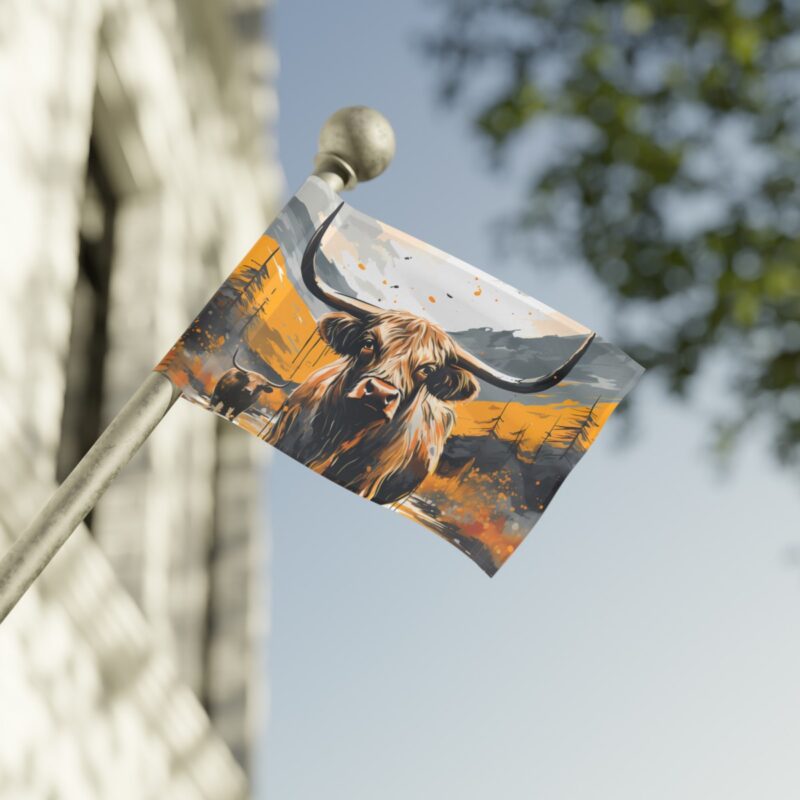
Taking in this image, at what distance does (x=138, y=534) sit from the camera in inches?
301

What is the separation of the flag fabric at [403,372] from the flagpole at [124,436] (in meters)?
0.14

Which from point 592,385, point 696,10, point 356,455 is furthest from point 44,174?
point 696,10

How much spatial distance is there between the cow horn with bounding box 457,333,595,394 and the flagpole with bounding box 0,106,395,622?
83 cm

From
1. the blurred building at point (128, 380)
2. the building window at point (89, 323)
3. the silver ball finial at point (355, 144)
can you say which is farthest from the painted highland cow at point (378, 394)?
the building window at point (89, 323)

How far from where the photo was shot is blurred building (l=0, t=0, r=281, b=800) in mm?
5453

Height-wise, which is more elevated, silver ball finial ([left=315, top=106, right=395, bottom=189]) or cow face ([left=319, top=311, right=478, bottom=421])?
silver ball finial ([left=315, top=106, right=395, bottom=189])

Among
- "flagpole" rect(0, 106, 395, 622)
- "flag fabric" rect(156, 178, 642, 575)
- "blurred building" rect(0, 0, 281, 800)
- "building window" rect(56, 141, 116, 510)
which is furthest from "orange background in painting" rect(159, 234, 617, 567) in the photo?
"building window" rect(56, 141, 116, 510)

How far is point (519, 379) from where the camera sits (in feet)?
15.1

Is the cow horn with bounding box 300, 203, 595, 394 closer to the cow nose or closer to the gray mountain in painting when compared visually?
the gray mountain in painting

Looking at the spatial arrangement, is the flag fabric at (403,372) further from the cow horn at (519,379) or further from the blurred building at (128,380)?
the blurred building at (128,380)

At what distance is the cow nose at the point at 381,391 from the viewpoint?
14.4ft

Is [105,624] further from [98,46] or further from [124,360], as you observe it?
[98,46]

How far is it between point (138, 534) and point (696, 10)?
6279 millimetres

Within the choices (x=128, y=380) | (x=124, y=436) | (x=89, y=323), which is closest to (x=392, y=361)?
(x=124, y=436)
